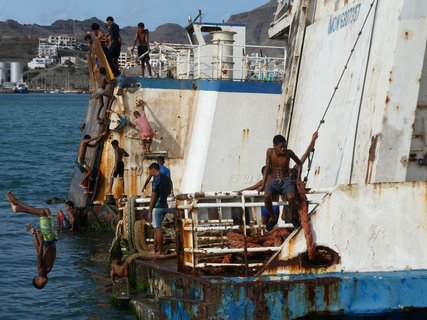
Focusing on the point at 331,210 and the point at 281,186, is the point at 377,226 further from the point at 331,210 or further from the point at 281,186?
the point at 281,186

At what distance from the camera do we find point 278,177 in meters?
11.0

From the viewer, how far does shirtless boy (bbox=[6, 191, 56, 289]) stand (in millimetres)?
12273

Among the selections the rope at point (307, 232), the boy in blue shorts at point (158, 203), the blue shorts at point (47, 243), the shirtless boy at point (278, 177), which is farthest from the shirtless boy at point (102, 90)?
the rope at point (307, 232)

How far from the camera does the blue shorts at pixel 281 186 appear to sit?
35.2ft

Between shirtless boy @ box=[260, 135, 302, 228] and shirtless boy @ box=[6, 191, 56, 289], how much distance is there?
3.22 m

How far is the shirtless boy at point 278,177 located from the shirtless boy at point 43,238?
3.22m

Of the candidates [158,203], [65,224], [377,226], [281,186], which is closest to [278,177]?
[281,186]

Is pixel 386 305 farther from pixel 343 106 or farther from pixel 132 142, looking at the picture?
pixel 132 142

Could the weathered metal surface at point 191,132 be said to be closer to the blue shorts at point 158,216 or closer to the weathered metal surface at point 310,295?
the blue shorts at point 158,216

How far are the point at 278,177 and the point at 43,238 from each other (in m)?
3.76

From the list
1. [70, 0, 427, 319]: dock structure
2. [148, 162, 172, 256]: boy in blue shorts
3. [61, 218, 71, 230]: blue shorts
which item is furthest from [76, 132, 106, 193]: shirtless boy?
[148, 162, 172, 256]: boy in blue shorts

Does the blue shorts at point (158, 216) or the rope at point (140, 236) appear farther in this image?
the rope at point (140, 236)

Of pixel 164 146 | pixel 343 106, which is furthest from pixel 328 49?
pixel 164 146

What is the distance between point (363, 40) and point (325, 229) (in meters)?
2.82
